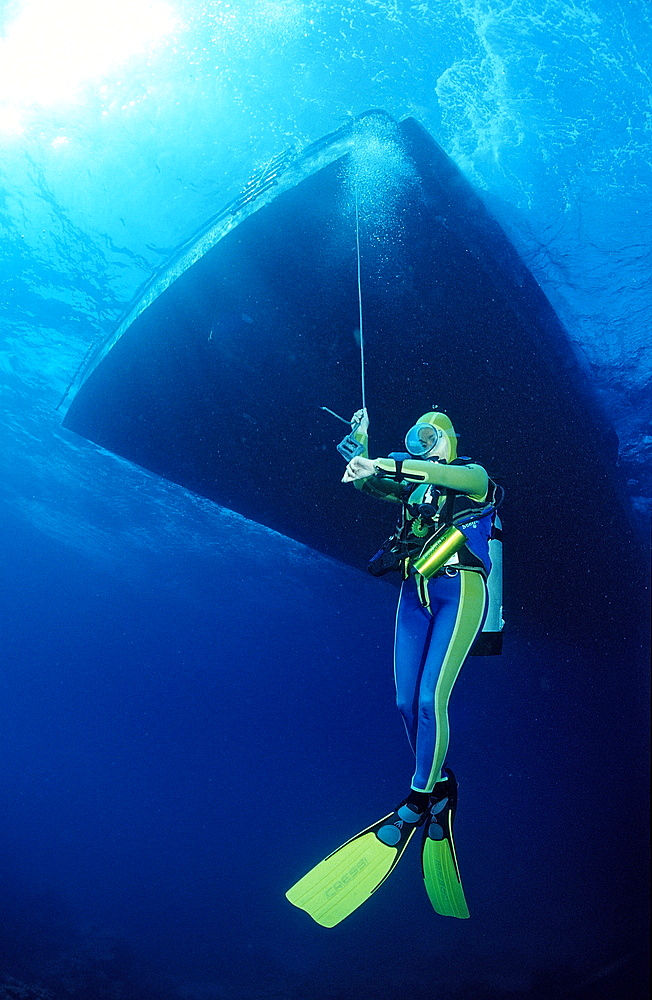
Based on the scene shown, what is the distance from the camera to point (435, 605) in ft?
10.5

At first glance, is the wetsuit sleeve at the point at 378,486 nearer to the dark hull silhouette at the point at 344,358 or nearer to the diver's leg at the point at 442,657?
the diver's leg at the point at 442,657

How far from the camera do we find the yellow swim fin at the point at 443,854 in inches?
119

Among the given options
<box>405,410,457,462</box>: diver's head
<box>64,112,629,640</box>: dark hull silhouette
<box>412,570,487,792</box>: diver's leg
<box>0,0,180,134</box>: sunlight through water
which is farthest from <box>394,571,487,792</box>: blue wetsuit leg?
<box>0,0,180,134</box>: sunlight through water

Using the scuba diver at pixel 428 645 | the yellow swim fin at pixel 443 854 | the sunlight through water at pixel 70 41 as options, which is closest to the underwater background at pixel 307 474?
the sunlight through water at pixel 70 41

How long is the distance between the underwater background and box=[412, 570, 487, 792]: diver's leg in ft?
7.13

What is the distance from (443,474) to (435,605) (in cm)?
88

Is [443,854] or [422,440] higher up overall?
[422,440]

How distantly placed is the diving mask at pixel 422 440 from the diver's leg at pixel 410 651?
2.69 feet

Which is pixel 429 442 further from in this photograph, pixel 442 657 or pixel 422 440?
pixel 442 657

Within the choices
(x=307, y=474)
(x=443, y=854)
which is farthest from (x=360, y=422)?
(x=443, y=854)

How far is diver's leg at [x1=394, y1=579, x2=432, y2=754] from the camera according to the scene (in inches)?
123

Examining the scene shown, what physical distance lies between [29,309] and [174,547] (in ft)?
32.8

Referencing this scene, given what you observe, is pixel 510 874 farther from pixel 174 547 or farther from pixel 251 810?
pixel 251 810

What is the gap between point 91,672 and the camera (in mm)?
42781
